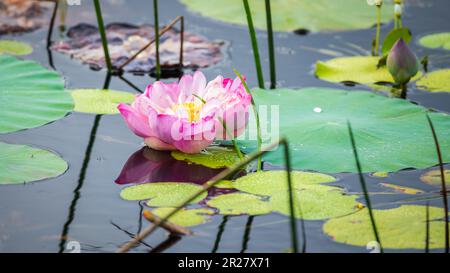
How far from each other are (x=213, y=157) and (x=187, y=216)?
41 cm

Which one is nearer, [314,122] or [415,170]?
[415,170]

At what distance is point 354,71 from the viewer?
3.07 m

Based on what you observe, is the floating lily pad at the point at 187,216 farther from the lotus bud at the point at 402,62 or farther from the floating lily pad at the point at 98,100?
the lotus bud at the point at 402,62

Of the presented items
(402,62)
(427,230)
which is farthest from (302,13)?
(427,230)

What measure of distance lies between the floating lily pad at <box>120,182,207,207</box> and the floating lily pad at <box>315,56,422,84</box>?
1.23m

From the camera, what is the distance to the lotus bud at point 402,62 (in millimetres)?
2721

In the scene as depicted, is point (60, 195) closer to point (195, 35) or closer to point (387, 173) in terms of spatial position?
point (387, 173)

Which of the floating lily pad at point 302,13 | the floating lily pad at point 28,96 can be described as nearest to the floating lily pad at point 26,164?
the floating lily pad at point 28,96

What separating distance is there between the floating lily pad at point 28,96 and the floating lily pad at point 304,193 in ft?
2.61

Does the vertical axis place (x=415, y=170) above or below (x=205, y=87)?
below

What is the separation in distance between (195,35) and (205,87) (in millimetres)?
1228

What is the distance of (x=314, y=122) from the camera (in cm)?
235
